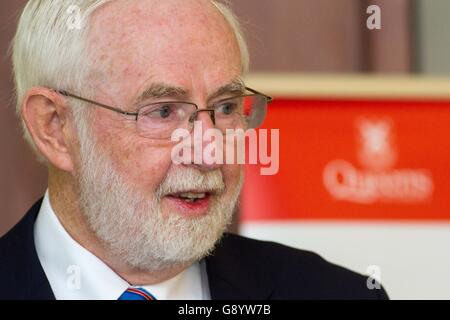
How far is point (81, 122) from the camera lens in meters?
1.74

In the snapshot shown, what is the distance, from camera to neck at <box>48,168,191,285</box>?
173 centimetres

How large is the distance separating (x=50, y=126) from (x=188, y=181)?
0.33 meters

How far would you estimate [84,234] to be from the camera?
5.73 feet

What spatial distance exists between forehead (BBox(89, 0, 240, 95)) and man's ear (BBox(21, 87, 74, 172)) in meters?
0.14

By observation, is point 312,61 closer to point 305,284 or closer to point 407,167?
point 407,167

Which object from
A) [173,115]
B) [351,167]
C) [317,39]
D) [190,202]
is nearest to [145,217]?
[190,202]

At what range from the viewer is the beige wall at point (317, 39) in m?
2.60

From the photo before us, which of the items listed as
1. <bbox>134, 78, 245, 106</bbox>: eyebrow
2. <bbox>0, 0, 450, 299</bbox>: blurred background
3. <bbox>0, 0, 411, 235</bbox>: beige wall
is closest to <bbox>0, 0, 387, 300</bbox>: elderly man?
<bbox>134, 78, 245, 106</bbox>: eyebrow

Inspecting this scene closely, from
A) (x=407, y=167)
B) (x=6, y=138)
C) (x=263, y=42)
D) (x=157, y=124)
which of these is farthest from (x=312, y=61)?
(x=157, y=124)

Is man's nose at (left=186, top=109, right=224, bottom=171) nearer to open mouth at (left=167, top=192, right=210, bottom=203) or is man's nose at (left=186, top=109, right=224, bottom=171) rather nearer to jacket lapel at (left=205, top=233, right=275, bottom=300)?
open mouth at (left=167, top=192, right=210, bottom=203)

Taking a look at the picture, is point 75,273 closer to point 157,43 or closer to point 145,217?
point 145,217

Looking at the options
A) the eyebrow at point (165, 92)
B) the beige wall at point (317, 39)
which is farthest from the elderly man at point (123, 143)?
the beige wall at point (317, 39)

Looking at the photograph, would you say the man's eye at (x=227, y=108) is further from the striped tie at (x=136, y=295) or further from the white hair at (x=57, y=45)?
the striped tie at (x=136, y=295)

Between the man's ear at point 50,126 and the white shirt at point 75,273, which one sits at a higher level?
the man's ear at point 50,126
